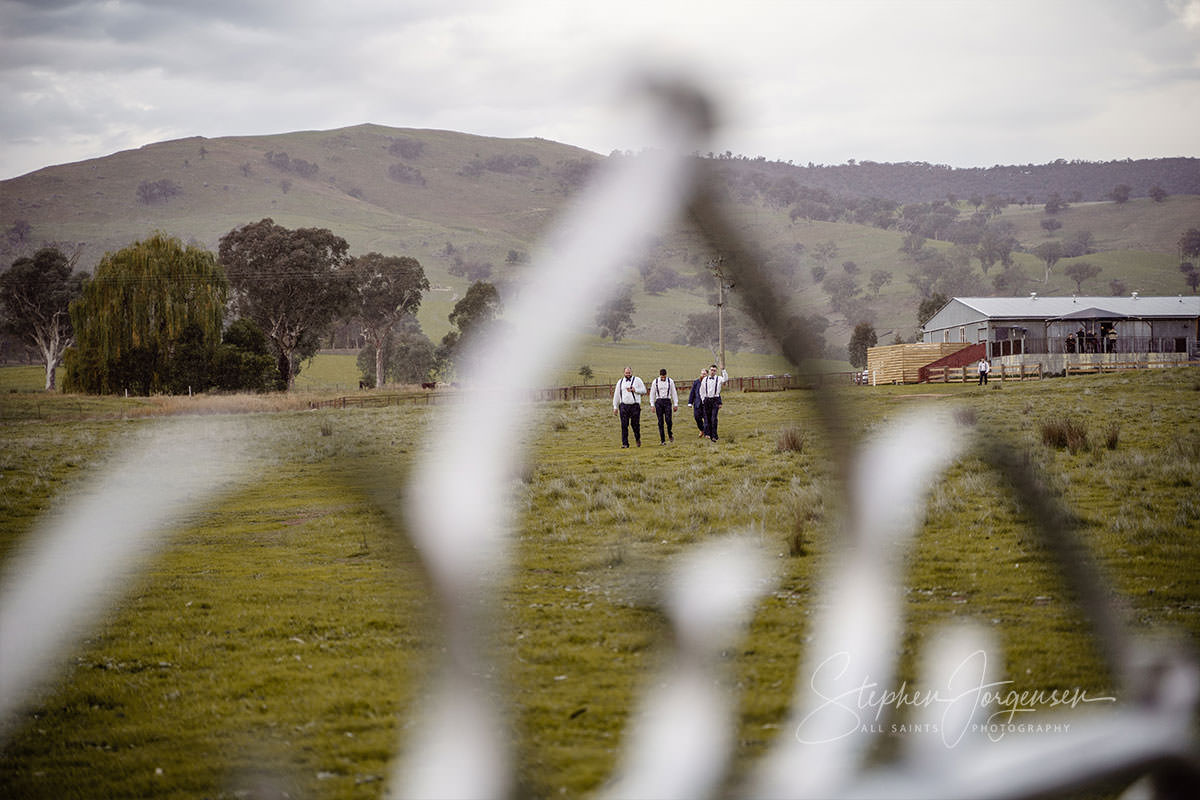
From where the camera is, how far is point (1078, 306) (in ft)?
203

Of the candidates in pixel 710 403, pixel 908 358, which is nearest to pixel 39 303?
pixel 710 403

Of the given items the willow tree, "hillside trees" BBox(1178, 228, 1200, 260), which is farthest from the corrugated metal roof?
the willow tree

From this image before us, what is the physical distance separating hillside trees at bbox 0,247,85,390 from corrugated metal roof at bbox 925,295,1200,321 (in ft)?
184

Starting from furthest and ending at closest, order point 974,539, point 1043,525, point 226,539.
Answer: point 226,539 → point 974,539 → point 1043,525

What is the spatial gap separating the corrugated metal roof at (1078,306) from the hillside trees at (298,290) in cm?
5937

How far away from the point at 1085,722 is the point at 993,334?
65.3 metres

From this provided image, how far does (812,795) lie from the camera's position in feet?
5.40

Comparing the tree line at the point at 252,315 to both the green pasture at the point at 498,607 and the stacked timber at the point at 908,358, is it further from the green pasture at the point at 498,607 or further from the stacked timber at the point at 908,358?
the stacked timber at the point at 908,358

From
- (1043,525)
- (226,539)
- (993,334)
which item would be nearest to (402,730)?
(1043,525)

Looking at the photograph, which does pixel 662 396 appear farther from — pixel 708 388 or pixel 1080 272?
pixel 1080 272

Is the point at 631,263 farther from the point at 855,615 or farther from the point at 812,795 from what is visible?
the point at 812,795

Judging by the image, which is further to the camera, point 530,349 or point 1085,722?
point 1085,722

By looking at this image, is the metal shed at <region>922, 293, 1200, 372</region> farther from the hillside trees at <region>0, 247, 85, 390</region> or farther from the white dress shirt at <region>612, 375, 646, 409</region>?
the hillside trees at <region>0, 247, 85, 390</region>

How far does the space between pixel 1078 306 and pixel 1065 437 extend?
179ft
